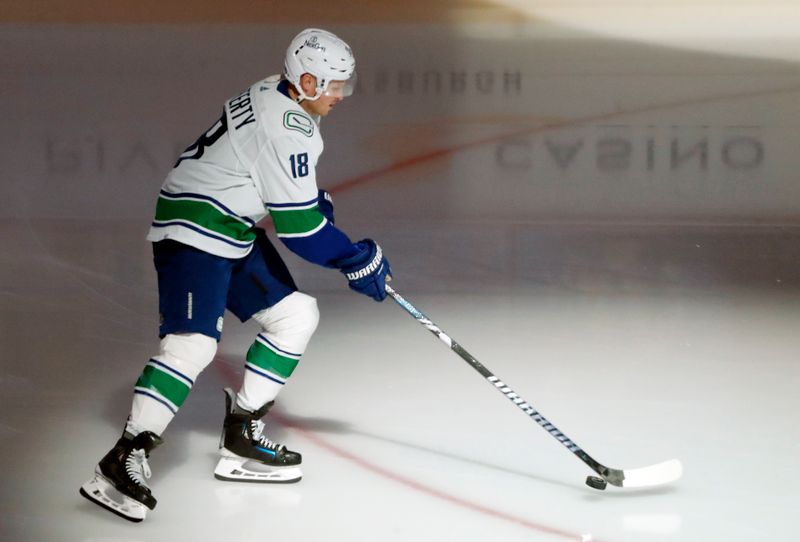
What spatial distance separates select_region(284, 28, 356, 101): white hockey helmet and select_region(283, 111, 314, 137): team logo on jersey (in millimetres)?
96

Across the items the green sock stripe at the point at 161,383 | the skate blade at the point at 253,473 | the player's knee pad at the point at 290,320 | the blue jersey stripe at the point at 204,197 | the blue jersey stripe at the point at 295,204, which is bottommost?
the skate blade at the point at 253,473

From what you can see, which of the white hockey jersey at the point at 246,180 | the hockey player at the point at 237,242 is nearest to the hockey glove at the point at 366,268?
the hockey player at the point at 237,242

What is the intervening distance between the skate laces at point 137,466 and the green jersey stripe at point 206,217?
487 millimetres

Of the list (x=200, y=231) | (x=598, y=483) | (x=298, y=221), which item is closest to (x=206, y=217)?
(x=200, y=231)

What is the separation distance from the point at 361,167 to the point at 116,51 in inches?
66.5

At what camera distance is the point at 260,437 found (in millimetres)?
2664

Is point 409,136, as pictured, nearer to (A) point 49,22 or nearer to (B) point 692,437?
(A) point 49,22

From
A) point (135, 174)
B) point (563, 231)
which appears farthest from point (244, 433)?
point (135, 174)

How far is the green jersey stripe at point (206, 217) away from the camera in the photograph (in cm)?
245

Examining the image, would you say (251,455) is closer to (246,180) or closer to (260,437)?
(260,437)

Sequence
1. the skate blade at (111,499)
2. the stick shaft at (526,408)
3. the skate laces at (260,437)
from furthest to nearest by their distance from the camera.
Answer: the skate laces at (260,437) → the stick shaft at (526,408) → the skate blade at (111,499)

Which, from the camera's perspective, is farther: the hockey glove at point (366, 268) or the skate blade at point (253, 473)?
the skate blade at point (253, 473)

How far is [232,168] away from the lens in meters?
2.45

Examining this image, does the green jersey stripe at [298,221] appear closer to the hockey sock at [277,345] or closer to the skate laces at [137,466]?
the hockey sock at [277,345]
